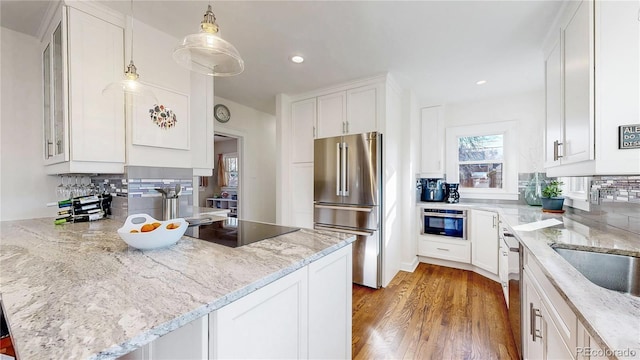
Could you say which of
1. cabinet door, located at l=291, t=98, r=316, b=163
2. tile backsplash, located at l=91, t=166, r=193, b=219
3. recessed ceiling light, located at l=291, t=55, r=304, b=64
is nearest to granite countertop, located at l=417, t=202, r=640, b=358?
recessed ceiling light, located at l=291, t=55, r=304, b=64

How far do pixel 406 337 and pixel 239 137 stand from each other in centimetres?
345

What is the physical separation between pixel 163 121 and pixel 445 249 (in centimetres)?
353

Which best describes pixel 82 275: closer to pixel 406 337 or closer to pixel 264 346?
pixel 264 346

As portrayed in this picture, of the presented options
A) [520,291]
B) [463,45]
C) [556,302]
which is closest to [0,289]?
[556,302]

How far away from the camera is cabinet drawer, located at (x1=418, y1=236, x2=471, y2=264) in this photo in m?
3.22

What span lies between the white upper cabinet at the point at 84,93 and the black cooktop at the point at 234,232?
92cm

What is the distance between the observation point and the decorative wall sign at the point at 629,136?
1.14 m

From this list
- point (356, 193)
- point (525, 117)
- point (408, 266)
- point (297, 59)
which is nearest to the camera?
point (297, 59)

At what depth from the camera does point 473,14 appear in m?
1.80

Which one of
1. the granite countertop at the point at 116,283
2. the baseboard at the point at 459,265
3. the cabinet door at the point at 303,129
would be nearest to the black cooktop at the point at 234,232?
the granite countertop at the point at 116,283

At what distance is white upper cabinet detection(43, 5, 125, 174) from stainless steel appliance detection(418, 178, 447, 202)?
3.64 meters

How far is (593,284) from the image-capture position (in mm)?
792


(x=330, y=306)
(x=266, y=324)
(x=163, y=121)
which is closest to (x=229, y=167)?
(x=163, y=121)

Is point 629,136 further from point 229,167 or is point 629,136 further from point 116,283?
point 229,167
